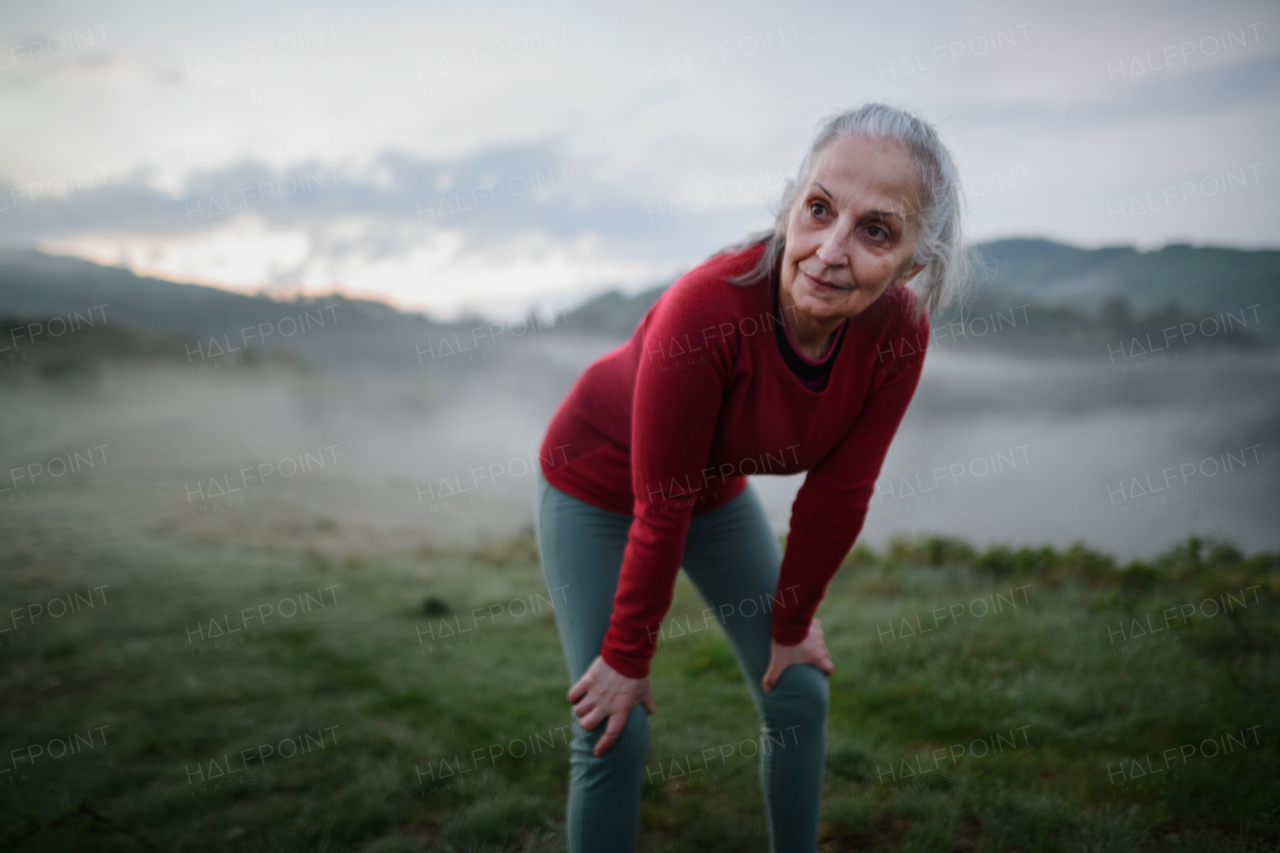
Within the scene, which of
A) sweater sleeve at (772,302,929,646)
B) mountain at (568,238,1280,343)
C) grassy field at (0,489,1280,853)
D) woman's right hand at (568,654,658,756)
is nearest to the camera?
woman's right hand at (568,654,658,756)

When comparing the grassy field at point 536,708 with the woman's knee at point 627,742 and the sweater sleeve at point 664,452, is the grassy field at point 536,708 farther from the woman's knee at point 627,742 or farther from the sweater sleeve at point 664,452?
the sweater sleeve at point 664,452

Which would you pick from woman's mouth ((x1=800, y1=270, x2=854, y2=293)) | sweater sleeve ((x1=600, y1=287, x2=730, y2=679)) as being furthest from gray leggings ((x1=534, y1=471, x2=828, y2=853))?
woman's mouth ((x1=800, y1=270, x2=854, y2=293))

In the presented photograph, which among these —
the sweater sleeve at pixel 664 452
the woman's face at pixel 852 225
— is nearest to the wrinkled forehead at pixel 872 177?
the woman's face at pixel 852 225

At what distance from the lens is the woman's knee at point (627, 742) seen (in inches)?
59.0

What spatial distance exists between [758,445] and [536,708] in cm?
234

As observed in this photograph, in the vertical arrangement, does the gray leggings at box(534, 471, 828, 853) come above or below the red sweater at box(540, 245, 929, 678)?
below

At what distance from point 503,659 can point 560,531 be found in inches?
103

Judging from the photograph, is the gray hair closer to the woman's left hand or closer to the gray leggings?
the gray leggings

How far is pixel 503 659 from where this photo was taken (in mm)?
3998

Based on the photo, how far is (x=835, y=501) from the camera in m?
1.71

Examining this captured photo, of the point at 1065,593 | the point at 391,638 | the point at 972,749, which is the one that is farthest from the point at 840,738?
the point at 391,638

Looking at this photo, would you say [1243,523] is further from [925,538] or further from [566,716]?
[566,716]

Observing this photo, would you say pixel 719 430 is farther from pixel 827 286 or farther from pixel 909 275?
pixel 909 275

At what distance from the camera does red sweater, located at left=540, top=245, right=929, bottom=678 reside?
1415mm
